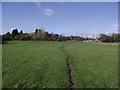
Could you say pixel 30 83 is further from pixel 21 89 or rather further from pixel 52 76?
pixel 52 76

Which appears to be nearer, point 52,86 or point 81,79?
point 52,86

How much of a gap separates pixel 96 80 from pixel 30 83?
571 cm

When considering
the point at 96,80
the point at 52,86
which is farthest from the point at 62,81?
the point at 96,80

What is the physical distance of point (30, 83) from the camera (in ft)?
50.7

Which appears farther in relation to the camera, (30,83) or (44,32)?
(44,32)

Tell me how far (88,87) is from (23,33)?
156m

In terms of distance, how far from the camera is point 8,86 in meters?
14.5

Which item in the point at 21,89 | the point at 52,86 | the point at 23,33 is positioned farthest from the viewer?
the point at 23,33

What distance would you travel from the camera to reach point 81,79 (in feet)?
56.6

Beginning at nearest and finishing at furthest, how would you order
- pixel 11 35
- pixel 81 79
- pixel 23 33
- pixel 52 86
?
pixel 52 86 → pixel 81 79 → pixel 11 35 → pixel 23 33

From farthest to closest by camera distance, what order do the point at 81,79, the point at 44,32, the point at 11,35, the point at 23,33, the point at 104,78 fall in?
1. the point at 44,32
2. the point at 23,33
3. the point at 11,35
4. the point at 104,78
5. the point at 81,79

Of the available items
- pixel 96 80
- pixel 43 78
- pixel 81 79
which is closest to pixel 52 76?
pixel 43 78

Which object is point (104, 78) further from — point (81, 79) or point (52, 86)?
point (52, 86)

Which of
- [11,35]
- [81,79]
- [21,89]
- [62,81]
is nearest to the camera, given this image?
[21,89]
